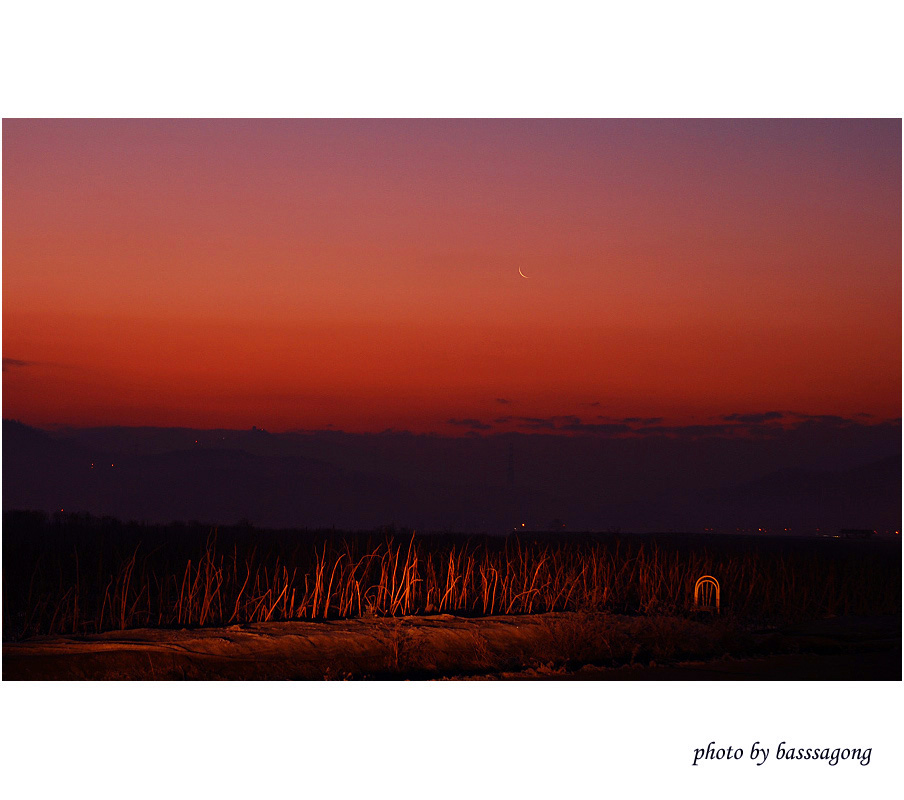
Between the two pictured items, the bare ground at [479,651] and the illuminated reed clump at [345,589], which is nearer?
the bare ground at [479,651]

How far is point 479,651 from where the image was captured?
7.91 meters

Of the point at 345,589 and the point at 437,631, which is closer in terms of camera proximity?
the point at 437,631

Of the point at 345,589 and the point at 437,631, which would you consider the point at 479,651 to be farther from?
the point at 345,589

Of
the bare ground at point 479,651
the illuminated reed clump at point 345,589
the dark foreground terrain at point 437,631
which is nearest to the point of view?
the bare ground at point 479,651

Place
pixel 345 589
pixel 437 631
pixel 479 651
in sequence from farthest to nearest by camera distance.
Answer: pixel 345 589, pixel 437 631, pixel 479 651

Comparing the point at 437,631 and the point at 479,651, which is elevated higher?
the point at 437,631

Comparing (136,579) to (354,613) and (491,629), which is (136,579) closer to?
(354,613)

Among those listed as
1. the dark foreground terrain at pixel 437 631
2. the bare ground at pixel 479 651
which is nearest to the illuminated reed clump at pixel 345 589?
the dark foreground terrain at pixel 437 631

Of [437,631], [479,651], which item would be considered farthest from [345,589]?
[479,651]

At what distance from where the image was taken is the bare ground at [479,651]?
274 inches

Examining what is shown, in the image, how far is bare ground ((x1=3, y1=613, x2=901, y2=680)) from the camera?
6.95 metres

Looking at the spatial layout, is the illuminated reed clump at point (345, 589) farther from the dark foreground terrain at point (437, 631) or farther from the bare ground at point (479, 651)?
the bare ground at point (479, 651)

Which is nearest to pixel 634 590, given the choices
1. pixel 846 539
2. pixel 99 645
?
pixel 99 645

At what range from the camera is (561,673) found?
24.9 ft
